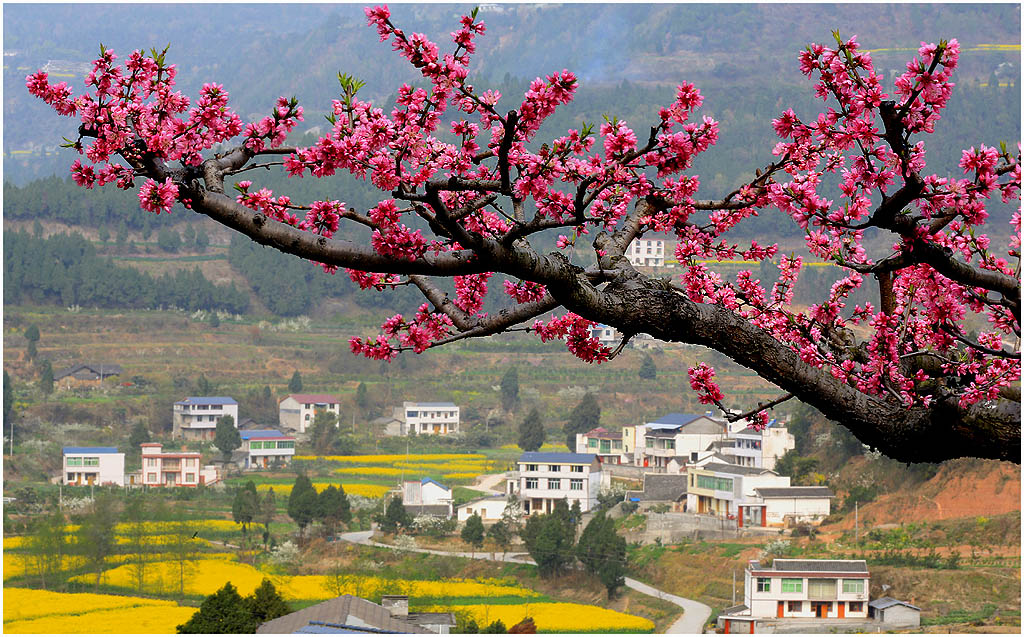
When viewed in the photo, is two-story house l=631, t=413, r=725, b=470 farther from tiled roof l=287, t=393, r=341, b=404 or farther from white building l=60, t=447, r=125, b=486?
white building l=60, t=447, r=125, b=486

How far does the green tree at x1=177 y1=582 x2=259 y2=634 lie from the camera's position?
927 inches

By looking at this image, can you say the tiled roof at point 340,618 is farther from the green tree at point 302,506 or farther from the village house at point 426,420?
the village house at point 426,420

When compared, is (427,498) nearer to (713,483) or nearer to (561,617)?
(713,483)

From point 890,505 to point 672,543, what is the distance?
850 cm

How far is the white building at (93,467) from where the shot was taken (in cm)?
5178

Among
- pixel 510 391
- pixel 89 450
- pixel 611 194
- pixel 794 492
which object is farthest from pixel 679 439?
pixel 611 194

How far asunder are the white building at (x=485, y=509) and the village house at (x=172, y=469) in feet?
46.5

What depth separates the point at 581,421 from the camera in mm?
58625

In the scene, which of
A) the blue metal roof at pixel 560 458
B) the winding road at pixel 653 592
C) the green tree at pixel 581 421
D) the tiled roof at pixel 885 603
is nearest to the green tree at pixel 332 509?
the winding road at pixel 653 592

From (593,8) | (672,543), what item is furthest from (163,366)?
(593,8)

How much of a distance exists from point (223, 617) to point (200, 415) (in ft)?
120

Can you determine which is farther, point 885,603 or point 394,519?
point 394,519

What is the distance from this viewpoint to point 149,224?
3499 inches

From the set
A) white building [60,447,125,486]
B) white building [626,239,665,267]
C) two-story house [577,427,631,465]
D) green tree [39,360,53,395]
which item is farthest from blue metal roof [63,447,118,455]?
white building [626,239,665,267]
